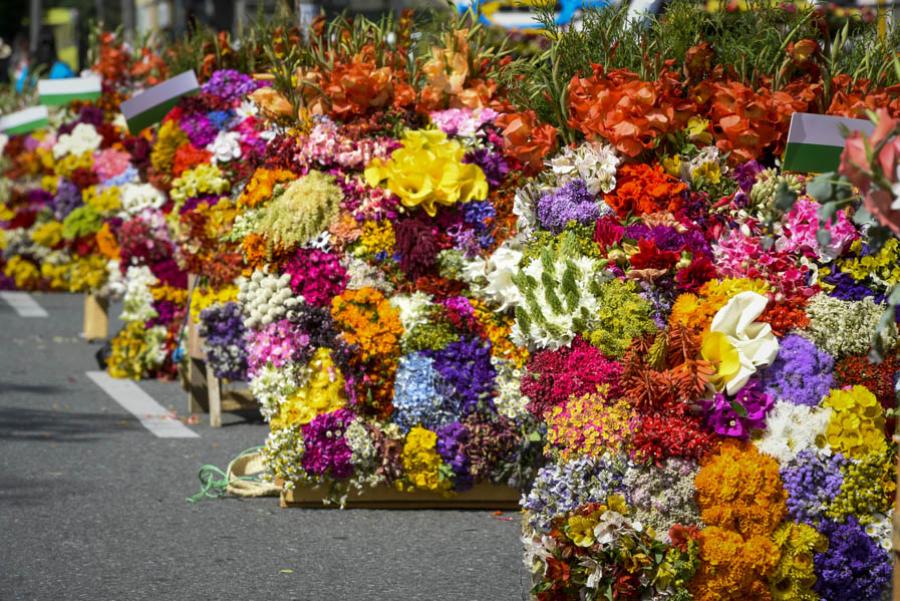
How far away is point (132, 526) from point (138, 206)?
465cm

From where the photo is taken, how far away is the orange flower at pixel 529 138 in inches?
215

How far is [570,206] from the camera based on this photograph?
5242mm

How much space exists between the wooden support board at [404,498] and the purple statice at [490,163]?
4.53ft

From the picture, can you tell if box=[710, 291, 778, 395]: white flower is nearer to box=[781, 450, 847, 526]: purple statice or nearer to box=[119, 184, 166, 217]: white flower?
box=[781, 450, 847, 526]: purple statice

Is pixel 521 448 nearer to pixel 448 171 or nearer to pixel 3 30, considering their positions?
pixel 448 171

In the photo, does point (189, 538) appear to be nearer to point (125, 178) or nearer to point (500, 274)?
point (500, 274)

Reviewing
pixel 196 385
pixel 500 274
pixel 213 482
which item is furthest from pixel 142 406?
pixel 500 274

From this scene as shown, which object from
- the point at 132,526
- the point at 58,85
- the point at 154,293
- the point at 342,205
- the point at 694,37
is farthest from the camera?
the point at 58,85

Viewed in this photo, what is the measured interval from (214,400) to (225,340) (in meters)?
0.76

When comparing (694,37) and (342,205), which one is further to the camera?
(342,205)

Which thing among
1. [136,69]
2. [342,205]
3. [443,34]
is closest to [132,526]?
[342,205]

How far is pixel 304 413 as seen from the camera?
6.45m

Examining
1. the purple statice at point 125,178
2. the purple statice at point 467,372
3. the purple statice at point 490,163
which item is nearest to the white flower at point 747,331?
the purple statice at point 467,372

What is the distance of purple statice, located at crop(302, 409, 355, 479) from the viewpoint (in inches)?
249
